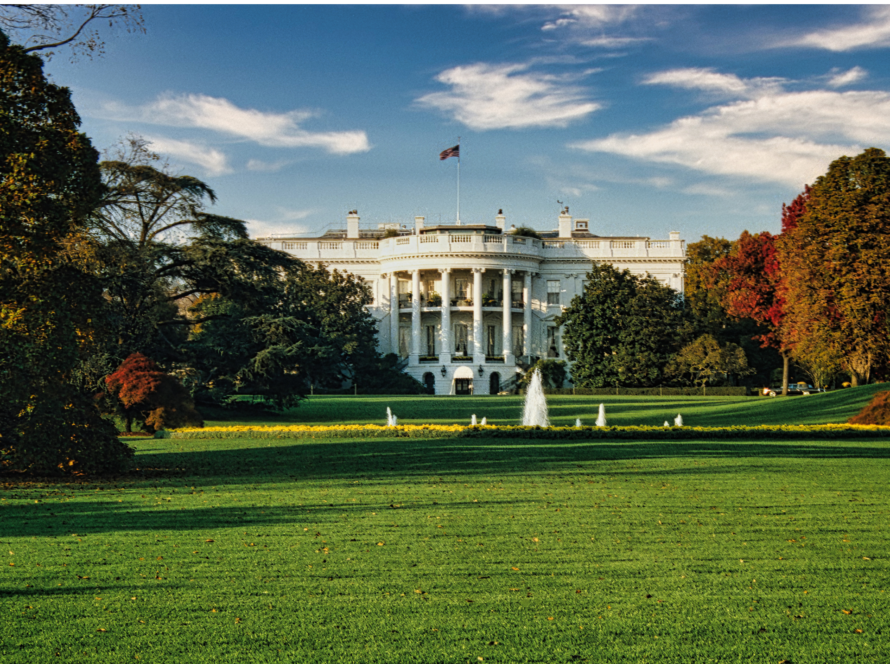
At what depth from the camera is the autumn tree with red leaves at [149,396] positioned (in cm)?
2208

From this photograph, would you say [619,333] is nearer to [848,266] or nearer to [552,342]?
[552,342]

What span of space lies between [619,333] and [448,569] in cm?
4447

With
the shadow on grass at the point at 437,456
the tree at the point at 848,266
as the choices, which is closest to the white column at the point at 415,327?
the tree at the point at 848,266

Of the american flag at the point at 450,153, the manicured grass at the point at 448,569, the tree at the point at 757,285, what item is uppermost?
the american flag at the point at 450,153

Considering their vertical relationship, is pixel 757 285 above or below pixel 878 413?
above

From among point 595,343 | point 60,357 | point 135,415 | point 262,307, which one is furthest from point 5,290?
point 595,343

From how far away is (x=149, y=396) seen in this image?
73.2 feet

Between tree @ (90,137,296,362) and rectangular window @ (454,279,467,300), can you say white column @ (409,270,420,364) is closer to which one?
rectangular window @ (454,279,467,300)

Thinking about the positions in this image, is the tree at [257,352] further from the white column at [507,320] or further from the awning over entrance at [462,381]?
the white column at [507,320]

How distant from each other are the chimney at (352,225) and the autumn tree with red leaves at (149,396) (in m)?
48.5

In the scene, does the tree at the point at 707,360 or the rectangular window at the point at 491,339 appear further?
the rectangular window at the point at 491,339

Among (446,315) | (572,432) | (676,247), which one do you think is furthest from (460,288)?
(572,432)

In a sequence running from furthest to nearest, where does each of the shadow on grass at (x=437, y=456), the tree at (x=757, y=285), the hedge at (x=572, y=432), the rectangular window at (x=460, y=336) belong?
the rectangular window at (x=460, y=336), the tree at (x=757, y=285), the hedge at (x=572, y=432), the shadow on grass at (x=437, y=456)

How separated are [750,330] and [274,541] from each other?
53.7 metres
